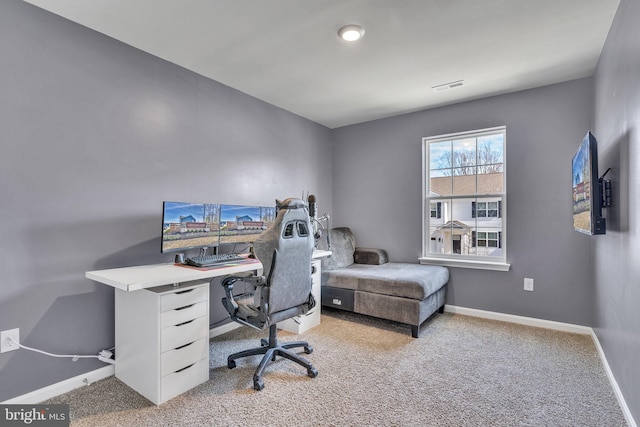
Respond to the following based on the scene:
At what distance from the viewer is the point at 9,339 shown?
178 centimetres

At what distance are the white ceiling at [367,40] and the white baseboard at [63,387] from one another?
2.34 m

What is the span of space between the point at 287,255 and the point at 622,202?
198 centimetres

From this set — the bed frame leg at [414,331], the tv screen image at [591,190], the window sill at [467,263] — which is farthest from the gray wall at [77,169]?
the tv screen image at [591,190]

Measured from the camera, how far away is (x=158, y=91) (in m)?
2.51

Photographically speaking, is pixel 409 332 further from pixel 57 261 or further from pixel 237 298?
pixel 57 261

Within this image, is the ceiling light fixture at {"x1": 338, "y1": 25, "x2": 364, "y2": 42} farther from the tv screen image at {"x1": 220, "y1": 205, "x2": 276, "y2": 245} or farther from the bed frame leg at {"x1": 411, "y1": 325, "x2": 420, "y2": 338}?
the bed frame leg at {"x1": 411, "y1": 325, "x2": 420, "y2": 338}

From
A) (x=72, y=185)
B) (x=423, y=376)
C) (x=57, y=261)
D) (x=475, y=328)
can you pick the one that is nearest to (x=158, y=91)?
(x=72, y=185)

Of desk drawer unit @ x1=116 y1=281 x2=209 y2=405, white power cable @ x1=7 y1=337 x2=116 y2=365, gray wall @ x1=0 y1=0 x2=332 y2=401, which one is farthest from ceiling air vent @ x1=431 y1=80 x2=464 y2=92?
white power cable @ x1=7 y1=337 x2=116 y2=365

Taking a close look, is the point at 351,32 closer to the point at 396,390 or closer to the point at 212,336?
the point at 396,390

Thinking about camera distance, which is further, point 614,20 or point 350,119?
point 350,119

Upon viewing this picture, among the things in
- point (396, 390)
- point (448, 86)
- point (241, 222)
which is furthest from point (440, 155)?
point (396, 390)

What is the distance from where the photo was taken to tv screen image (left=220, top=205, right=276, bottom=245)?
8.65 ft

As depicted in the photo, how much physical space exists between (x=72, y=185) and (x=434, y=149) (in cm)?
358

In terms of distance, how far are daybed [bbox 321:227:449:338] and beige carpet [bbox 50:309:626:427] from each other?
29 cm
